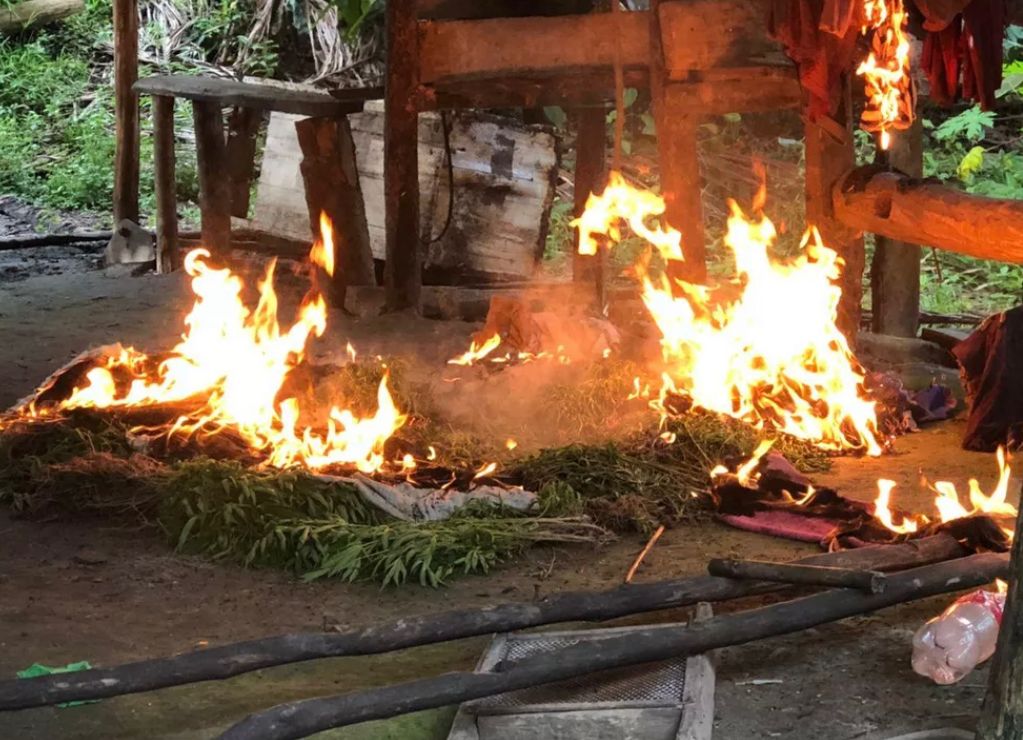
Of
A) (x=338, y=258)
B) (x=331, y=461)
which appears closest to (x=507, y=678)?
(x=331, y=461)

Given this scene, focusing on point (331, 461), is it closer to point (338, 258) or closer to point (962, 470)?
point (962, 470)

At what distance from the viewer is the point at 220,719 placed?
159 inches

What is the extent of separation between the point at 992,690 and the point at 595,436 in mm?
3900

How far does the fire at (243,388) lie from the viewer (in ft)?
21.4

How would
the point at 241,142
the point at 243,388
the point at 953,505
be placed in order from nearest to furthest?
1. the point at 953,505
2. the point at 243,388
3. the point at 241,142

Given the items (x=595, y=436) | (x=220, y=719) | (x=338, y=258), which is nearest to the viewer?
(x=220, y=719)

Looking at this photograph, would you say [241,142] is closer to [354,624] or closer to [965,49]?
[965,49]

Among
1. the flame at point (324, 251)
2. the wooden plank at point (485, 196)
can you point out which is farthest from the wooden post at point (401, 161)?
the wooden plank at point (485, 196)

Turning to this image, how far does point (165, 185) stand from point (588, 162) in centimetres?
413

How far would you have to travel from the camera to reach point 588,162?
1038cm

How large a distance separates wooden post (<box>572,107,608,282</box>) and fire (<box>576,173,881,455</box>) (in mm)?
1529

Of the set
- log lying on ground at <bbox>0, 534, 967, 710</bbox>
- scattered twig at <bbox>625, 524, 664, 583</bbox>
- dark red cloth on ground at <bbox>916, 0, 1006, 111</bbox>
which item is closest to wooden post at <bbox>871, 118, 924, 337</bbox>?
dark red cloth on ground at <bbox>916, 0, 1006, 111</bbox>

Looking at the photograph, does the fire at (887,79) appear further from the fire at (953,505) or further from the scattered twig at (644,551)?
the scattered twig at (644,551)

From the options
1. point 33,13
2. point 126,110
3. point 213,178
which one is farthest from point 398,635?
point 33,13
